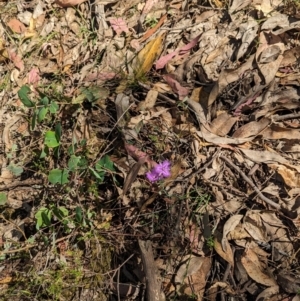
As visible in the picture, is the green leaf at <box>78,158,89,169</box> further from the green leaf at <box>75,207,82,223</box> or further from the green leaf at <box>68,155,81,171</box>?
the green leaf at <box>75,207,82,223</box>

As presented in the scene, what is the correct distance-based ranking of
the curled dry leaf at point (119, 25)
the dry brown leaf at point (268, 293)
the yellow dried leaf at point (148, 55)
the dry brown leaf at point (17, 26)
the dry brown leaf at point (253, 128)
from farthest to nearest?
the dry brown leaf at point (17, 26) → the curled dry leaf at point (119, 25) → the yellow dried leaf at point (148, 55) → the dry brown leaf at point (253, 128) → the dry brown leaf at point (268, 293)

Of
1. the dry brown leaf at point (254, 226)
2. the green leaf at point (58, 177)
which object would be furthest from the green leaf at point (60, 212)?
the dry brown leaf at point (254, 226)

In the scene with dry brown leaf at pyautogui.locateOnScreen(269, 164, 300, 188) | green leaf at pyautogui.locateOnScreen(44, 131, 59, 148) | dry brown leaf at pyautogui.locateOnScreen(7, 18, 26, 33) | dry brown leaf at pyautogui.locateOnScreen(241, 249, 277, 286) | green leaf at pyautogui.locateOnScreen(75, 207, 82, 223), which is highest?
dry brown leaf at pyautogui.locateOnScreen(7, 18, 26, 33)

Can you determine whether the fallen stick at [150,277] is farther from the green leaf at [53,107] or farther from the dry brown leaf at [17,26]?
the dry brown leaf at [17,26]

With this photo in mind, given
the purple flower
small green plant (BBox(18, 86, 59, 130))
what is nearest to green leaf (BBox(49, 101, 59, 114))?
small green plant (BBox(18, 86, 59, 130))

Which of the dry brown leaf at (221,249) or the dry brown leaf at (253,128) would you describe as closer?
the dry brown leaf at (221,249)

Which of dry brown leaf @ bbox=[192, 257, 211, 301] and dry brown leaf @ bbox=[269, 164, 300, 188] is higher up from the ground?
dry brown leaf @ bbox=[269, 164, 300, 188]

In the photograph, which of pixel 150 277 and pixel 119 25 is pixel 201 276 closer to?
pixel 150 277

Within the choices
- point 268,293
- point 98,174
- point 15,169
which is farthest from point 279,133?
point 15,169
